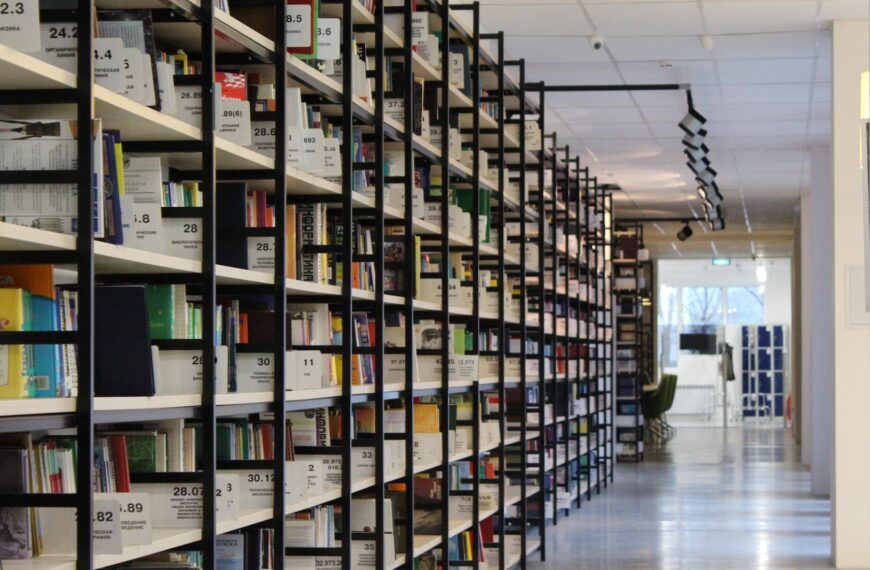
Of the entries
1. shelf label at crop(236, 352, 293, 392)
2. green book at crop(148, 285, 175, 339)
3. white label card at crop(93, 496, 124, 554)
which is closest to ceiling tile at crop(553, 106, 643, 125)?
shelf label at crop(236, 352, 293, 392)

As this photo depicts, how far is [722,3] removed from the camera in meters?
8.21

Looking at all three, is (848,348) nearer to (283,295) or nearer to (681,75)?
(681,75)

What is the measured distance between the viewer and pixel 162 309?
3.65m

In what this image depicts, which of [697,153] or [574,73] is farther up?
[574,73]

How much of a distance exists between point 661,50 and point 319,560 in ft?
18.6

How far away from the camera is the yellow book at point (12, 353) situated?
9.55 ft

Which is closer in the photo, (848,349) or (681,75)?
(848,349)

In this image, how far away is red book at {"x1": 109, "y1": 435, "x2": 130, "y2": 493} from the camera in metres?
3.48

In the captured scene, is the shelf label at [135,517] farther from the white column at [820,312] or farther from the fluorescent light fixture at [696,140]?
the white column at [820,312]

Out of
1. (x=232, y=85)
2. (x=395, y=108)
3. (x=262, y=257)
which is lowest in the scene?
(x=262, y=257)

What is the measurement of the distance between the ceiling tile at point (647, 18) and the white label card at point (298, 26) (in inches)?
164

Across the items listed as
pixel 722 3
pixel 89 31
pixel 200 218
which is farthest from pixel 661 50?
pixel 89 31

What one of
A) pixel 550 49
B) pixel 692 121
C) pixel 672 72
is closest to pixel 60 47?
pixel 550 49

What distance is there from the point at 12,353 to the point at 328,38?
1991mm
